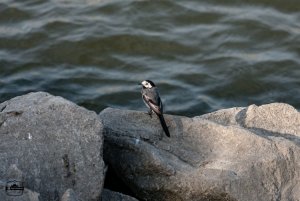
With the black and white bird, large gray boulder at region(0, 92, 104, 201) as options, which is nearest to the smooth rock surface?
large gray boulder at region(0, 92, 104, 201)

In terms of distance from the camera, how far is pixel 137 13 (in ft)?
47.2

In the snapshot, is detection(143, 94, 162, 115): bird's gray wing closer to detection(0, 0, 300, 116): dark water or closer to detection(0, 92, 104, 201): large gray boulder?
detection(0, 92, 104, 201): large gray boulder

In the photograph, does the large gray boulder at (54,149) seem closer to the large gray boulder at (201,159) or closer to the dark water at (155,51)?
the large gray boulder at (201,159)

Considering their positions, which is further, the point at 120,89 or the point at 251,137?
the point at 120,89

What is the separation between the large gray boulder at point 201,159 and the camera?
6348mm

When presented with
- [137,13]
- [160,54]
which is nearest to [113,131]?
[160,54]

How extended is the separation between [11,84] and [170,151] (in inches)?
225

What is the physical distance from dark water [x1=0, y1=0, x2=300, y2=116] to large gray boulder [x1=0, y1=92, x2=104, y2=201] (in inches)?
186

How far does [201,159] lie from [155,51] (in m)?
6.40

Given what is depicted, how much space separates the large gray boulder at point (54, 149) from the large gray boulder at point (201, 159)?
602mm

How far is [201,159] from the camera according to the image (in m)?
6.88

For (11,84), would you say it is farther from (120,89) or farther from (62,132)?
(62,132)

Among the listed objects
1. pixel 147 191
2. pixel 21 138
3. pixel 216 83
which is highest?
pixel 21 138

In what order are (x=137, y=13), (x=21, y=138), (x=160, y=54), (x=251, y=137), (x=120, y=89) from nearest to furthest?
(x=21, y=138), (x=251, y=137), (x=120, y=89), (x=160, y=54), (x=137, y=13)
